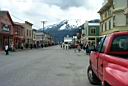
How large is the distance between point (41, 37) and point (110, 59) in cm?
15276

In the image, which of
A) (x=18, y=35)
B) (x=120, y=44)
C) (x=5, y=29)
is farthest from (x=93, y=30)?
(x=120, y=44)

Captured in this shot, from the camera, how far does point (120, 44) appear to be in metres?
9.59

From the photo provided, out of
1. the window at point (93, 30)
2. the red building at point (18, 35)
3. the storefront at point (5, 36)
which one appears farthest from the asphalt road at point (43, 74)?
the window at point (93, 30)

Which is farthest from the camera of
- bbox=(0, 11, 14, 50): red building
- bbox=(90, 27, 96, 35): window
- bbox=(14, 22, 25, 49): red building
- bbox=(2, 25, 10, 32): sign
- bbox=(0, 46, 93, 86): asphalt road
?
bbox=(90, 27, 96, 35): window

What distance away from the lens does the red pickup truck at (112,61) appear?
5.80m

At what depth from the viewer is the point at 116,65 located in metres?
6.34

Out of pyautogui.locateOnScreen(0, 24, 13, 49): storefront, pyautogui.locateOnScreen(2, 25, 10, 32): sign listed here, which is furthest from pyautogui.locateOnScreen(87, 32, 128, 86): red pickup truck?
pyautogui.locateOnScreen(2, 25, 10, 32): sign

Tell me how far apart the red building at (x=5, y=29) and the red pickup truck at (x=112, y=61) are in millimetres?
58797

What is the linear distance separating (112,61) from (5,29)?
68.2 m

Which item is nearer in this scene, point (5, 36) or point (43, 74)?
point (43, 74)

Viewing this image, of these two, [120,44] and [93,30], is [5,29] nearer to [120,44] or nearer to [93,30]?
[93,30]

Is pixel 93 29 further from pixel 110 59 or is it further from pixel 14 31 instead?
pixel 110 59

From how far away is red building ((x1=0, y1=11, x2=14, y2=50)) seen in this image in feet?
233

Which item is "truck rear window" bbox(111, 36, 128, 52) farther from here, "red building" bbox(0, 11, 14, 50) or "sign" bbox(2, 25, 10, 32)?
"sign" bbox(2, 25, 10, 32)
